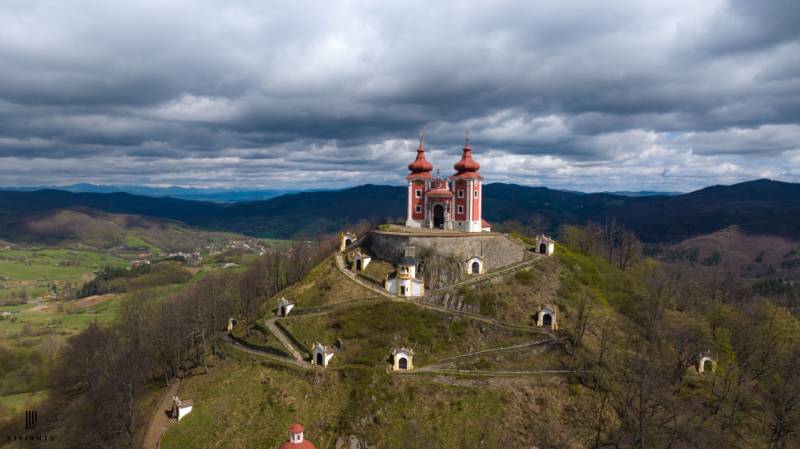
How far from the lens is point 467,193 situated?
8031 cm

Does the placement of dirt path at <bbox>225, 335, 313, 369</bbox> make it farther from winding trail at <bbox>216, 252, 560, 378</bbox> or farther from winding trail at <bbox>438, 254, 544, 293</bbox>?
winding trail at <bbox>438, 254, 544, 293</bbox>

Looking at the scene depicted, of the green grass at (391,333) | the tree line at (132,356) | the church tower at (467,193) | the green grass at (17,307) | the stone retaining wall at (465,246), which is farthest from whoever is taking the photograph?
the green grass at (17,307)

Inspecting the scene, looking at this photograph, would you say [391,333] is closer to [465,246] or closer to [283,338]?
[283,338]

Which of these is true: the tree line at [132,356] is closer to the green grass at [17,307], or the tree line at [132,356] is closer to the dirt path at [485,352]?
the dirt path at [485,352]

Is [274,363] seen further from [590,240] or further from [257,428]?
[590,240]

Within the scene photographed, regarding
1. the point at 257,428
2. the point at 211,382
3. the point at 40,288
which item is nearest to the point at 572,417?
the point at 257,428

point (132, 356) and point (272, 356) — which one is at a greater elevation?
point (132, 356)

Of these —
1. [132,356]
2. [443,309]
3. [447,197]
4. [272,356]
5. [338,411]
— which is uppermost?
[447,197]

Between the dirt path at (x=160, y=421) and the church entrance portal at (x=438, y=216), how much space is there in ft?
158

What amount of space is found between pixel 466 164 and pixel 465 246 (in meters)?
18.8

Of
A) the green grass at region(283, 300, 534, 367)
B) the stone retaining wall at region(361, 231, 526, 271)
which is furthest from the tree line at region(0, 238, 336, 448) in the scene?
the stone retaining wall at region(361, 231, 526, 271)

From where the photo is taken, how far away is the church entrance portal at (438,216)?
275 ft

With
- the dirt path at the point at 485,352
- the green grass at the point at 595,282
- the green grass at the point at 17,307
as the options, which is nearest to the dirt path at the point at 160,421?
the dirt path at the point at 485,352

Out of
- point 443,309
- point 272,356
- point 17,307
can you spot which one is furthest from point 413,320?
point 17,307
